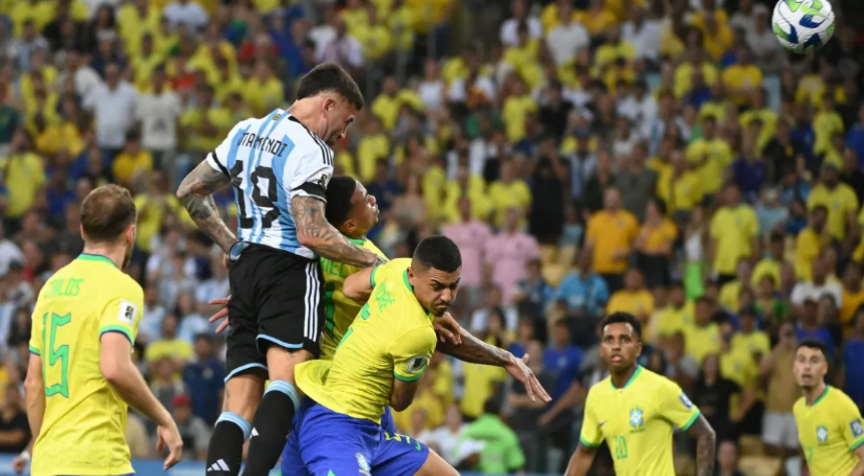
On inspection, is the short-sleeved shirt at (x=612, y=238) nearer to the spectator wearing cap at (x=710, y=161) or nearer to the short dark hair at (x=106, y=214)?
the spectator wearing cap at (x=710, y=161)

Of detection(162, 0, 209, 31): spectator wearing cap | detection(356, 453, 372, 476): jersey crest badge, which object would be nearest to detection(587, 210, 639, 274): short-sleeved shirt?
detection(162, 0, 209, 31): spectator wearing cap

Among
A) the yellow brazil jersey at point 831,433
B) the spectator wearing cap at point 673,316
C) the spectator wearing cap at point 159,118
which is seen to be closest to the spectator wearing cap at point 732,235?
the spectator wearing cap at point 673,316

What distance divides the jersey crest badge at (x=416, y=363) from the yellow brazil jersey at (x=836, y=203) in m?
10.6

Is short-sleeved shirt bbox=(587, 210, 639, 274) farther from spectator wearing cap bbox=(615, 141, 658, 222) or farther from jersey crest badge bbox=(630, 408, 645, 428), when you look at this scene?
jersey crest badge bbox=(630, 408, 645, 428)

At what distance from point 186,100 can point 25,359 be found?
5259 mm

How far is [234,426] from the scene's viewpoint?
6.90m

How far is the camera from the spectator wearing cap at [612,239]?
16.2 meters

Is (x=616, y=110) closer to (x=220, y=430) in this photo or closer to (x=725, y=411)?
(x=725, y=411)

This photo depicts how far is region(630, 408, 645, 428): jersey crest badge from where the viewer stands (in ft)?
29.3

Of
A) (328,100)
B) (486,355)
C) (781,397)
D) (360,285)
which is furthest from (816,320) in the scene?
(328,100)

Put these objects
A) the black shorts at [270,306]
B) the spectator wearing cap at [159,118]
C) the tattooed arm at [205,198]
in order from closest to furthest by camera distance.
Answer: the black shorts at [270,306], the tattooed arm at [205,198], the spectator wearing cap at [159,118]

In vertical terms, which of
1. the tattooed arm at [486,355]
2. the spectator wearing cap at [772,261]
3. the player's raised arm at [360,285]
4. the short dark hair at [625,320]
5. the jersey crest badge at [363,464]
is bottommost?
the jersey crest badge at [363,464]

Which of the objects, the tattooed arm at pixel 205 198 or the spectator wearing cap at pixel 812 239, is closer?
the tattooed arm at pixel 205 198

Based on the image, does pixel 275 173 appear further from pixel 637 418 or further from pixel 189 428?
pixel 189 428
